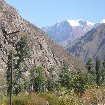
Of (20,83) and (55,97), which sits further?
(20,83)

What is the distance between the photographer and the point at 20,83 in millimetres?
115812

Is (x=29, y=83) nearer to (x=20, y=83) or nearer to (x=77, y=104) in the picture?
(x=20, y=83)

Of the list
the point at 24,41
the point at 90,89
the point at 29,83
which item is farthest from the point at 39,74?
the point at 90,89

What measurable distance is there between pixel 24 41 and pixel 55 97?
115 m

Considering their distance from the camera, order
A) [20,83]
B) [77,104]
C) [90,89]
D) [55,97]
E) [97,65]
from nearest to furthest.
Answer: [77,104] < [55,97] < [90,89] < [20,83] < [97,65]

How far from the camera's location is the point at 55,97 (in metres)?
21.4

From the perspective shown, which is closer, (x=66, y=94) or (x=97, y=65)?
(x=66, y=94)

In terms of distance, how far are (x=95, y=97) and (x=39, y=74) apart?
110639 millimetres

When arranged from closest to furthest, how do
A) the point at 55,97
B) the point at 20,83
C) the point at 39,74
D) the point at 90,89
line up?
1. the point at 55,97
2. the point at 90,89
3. the point at 20,83
4. the point at 39,74

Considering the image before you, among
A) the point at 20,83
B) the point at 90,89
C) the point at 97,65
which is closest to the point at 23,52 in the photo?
the point at 20,83

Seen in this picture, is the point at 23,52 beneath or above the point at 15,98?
above

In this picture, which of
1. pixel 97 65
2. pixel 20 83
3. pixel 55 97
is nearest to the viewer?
pixel 55 97

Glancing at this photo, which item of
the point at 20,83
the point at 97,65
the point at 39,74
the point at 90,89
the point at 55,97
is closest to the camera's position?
the point at 55,97

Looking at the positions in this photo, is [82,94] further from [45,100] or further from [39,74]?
[39,74]
